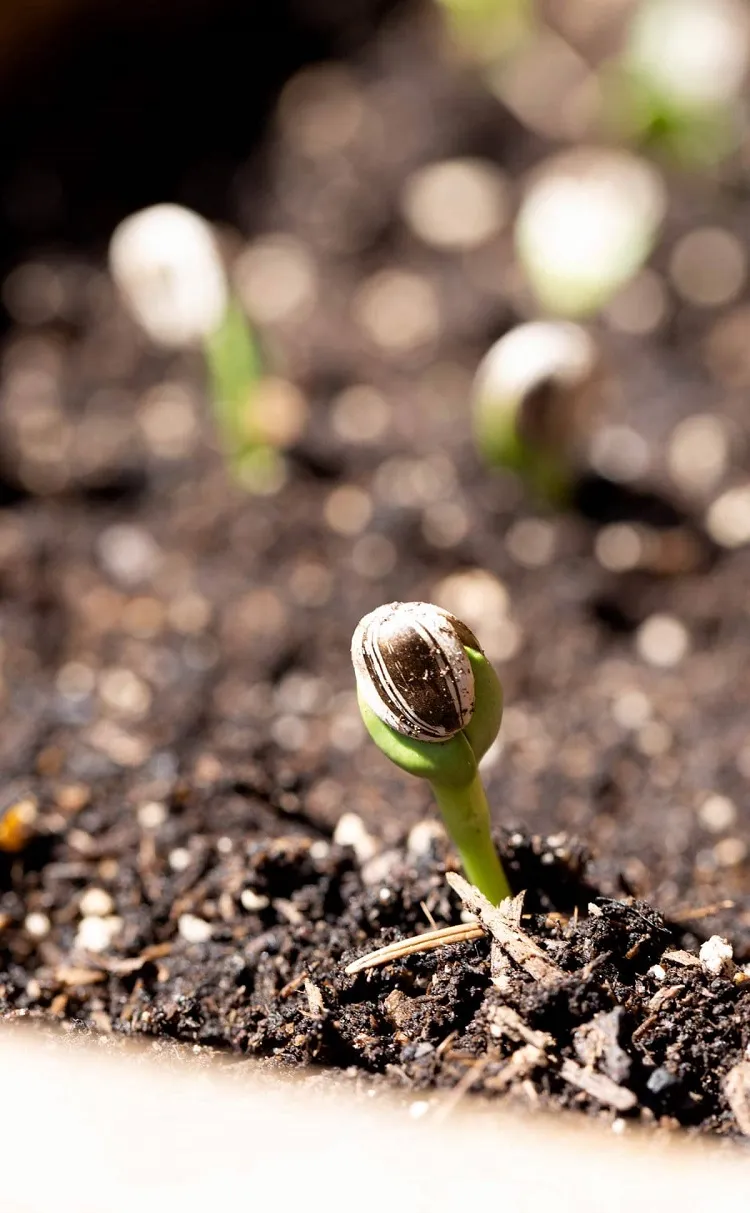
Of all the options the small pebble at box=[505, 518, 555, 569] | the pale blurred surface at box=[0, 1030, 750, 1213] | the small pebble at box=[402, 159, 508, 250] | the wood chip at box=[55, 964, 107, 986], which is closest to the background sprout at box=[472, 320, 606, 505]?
the small pebble at box=[505, 518, 555, 569]

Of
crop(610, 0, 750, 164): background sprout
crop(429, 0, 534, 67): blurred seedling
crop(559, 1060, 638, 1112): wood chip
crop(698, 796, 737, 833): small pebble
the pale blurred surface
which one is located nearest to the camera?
the pale blurred surface

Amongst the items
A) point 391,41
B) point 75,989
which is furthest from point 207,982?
point 391,41

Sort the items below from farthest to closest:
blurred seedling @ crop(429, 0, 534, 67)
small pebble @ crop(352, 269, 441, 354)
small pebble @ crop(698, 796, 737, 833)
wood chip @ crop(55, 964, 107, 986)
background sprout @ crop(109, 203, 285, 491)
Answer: blurred seedling @ crop(429, 0, 534, 67) → small pebble @ crop(352, 269, 441, 354) → background sprout @ crop(109, 203, 285, 491) → small pebble @ crop(698, 796, 737, 833) → wood chip @ crop(55, 964, 107, 986)

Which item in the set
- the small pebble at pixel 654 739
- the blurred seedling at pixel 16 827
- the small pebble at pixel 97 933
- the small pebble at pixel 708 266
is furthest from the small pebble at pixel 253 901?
the small pebble at pixel 708 266

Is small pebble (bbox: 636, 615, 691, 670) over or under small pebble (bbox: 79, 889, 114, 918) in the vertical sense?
over

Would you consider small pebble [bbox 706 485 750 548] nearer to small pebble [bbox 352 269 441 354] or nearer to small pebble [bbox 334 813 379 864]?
small pebble [bbox 352 269 441 354]

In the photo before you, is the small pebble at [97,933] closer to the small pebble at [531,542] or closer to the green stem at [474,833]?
the green stem at [474,833]
